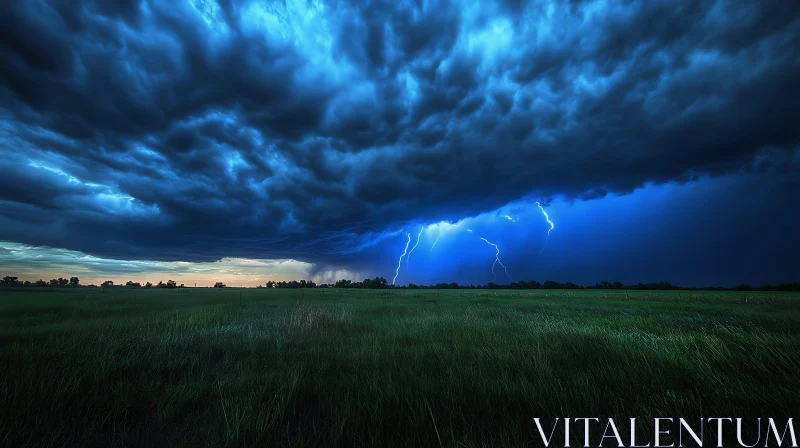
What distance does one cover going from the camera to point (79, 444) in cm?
270

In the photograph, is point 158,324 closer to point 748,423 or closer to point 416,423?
point 416,423

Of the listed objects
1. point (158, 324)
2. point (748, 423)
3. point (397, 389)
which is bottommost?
point (158, 324)

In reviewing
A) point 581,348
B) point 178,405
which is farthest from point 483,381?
point 178,405

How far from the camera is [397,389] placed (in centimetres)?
394

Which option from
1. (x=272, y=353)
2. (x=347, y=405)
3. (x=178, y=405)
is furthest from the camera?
(x=272, y=353)

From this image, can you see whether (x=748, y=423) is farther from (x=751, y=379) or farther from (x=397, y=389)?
(x=397, y=389)

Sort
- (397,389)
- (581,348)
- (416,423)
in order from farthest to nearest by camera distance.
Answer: (581,348) → (397,389) → (416,423)

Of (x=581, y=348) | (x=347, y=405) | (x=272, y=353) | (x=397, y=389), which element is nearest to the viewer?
(x=347, y=405)

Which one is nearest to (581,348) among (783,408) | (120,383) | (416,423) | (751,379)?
(751,379)

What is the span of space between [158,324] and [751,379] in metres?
15.8

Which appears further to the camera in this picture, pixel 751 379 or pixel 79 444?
pixel 751 379

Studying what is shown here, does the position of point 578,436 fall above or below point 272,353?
above

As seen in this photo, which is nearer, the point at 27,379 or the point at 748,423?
the point at 748,423

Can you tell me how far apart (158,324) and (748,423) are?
1506 centimetres
